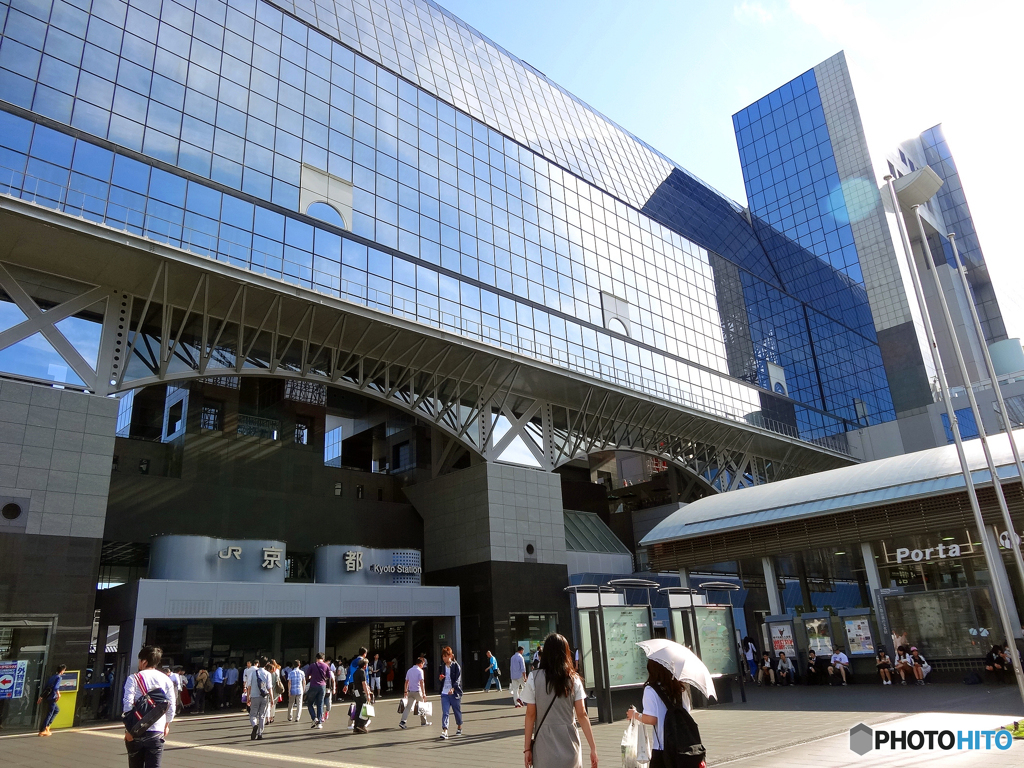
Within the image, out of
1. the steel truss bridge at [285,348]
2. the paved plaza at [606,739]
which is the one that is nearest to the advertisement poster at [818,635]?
→ the paved plaza at [606,739]

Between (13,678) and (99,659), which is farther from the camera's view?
(99,659)

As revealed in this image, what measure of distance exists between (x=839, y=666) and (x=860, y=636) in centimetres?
128

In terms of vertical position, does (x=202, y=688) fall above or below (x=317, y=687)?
below

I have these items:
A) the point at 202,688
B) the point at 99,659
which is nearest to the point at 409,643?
the point at 202,688

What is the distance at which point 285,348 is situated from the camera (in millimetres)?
30562

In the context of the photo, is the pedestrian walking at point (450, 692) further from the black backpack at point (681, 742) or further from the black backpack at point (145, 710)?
the black backpack at point (681, 742)

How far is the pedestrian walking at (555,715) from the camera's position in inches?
232

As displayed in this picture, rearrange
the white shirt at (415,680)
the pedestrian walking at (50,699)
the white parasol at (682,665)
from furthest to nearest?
the pedestrian walking at (50,699) → the white shirt at (415,680) → the white parasol at (682,665)

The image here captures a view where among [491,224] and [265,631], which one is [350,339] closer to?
[491,224]

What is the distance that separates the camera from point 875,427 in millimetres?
65812

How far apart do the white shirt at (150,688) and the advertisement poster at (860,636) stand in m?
23.0

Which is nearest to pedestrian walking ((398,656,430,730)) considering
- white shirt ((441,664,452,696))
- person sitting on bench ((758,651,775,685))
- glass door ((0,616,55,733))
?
white shirt ((441,664,452,696))

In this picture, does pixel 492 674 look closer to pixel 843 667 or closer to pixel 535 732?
pixel 843 667

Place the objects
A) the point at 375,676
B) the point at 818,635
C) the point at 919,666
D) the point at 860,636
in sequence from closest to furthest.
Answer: the point at 919,666
the point at 860,636
the point at 818,635
the point at 375,676
